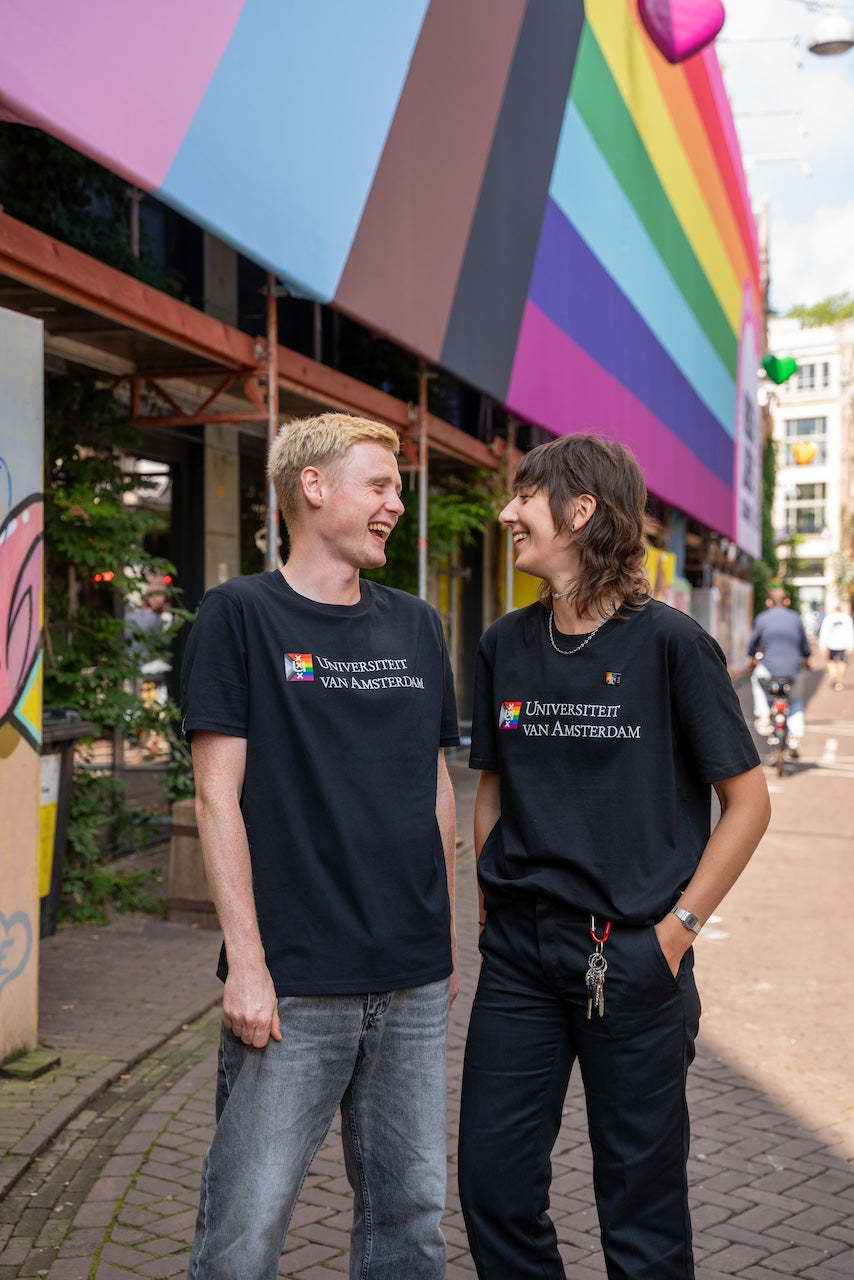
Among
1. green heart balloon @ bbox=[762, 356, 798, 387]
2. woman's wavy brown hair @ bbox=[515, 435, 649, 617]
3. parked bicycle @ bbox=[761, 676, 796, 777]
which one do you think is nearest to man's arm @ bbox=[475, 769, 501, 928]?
woman's wavy brown hair @ bbox=[515, 435, 649, 617]

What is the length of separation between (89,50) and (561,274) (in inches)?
303

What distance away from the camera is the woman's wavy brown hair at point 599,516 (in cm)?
244

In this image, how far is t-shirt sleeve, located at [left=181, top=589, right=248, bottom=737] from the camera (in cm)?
223

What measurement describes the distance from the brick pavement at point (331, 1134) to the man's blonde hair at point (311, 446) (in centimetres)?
191

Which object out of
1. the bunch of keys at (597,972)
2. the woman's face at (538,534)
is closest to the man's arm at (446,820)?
the bunch of keys at (597,972)

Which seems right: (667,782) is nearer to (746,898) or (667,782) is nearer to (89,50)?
(89,50)

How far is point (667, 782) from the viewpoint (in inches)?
93.6

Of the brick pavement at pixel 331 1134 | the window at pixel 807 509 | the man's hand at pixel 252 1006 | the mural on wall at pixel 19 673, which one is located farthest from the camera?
the window at pixel 807 509

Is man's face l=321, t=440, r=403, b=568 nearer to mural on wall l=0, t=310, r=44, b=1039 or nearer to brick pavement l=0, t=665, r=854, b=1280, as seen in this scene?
brick pavement l=0, t=665, r=854, b=1280

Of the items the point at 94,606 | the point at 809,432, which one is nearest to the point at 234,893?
the point at 94,606

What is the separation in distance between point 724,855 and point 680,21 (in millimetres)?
14344

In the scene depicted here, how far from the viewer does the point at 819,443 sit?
88.1 meters

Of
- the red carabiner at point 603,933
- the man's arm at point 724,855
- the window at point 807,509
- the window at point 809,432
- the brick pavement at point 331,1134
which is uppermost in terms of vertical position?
the window at point 809,432

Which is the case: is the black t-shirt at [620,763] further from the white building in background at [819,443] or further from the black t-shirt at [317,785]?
the white building in background at [819,443]
